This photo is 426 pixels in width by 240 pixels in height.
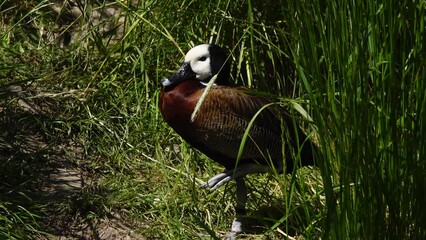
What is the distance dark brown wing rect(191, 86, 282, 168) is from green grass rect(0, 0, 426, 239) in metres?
0.15

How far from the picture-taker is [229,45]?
15.4ft

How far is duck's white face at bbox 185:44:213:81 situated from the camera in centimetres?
423

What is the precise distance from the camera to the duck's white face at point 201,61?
4227 millimetres

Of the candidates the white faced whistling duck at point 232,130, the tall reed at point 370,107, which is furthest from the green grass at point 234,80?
the white faced whistling duck at point 232,130

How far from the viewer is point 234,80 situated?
468 centimetres

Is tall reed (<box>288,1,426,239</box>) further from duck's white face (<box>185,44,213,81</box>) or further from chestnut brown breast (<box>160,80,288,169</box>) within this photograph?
duck's white face (<box>185,44,213,81</box>)

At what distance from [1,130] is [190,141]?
961 mm

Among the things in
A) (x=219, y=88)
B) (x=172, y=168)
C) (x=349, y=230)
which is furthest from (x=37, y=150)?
(x=349, y=230)

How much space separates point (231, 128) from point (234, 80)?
Result: 0.66 m

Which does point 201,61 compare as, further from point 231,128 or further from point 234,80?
point 234,80

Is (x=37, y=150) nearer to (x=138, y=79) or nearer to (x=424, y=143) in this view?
(x=138, y=79)

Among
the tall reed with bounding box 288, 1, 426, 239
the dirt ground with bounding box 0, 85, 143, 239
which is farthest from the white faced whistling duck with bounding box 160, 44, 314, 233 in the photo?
the tall reed with bounding box 288, 1, 426, 239

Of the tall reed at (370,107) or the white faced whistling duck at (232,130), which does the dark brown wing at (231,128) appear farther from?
the tall reed at (370,107)

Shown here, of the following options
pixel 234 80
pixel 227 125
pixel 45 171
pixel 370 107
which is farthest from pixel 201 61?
pixel 370 107
